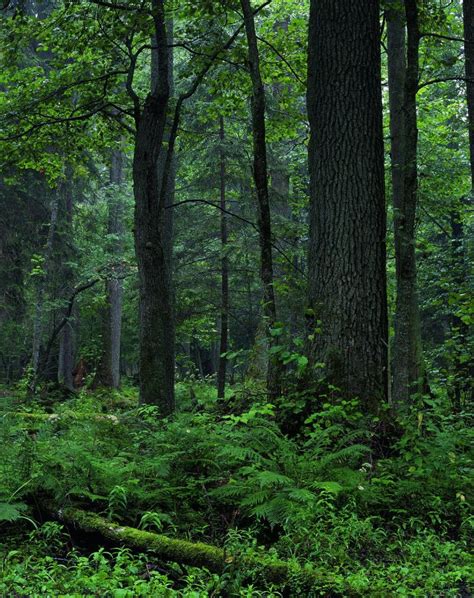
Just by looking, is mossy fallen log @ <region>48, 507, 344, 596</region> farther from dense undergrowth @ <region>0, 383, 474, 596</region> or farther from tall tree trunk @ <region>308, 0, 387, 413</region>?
tall tree trunk @ <region>308, 0, 387, 413</region>

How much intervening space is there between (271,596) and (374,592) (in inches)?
21.9

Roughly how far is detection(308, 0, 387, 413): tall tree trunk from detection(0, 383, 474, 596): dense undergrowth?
799mm

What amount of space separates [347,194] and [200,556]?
4578 millimetres

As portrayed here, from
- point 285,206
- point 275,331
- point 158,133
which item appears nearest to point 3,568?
point 275,331

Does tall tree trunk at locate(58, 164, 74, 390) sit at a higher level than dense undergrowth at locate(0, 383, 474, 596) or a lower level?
higher

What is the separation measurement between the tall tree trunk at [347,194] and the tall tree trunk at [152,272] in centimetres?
299

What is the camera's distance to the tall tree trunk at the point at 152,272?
355 inches

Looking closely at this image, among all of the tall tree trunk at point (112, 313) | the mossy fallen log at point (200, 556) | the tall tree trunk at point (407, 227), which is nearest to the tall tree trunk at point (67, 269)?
the tall tree trunk at point (112, 313)

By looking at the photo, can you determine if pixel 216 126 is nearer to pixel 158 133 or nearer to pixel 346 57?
pixel 158 133

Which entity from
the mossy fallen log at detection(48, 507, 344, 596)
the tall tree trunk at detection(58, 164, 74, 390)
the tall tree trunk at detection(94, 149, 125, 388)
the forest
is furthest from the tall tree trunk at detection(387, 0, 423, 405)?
the tall tree trunk at detection(94, 149, 125, 388)

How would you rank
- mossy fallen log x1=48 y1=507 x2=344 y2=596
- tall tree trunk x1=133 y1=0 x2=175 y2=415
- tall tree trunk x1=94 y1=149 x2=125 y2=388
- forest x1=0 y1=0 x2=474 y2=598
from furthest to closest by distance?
1. tall tree trunk x1=94 y1=149 x2=125 y2=388
2. tall tree trunk x1=133 y1=0 x2=175 y2=415
3. forest x1=0 y1=0 x2=474 y2=598
4. mossy fallen log x1=48 y1=507 x2=344 y2=596

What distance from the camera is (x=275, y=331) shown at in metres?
6.02

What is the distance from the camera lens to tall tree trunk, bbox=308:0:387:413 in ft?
21.1

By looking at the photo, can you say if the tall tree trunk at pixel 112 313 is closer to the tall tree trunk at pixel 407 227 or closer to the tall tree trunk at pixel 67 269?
the tall tree trunk at pixel 67 269
